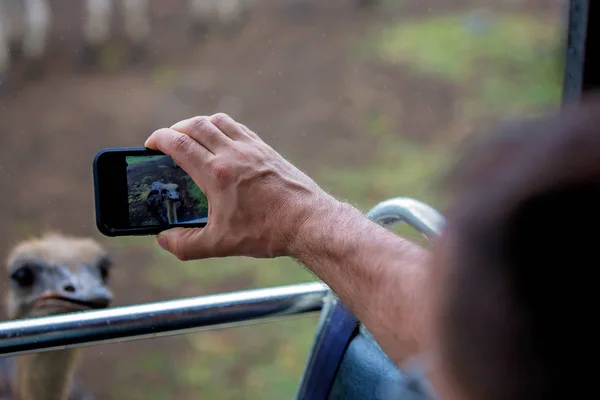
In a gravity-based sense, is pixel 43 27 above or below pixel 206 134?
below

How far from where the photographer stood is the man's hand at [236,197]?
0.69 metres

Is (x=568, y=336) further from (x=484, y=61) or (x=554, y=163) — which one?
(x=484, y=61)

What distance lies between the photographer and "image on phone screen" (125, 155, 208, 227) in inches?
28.3

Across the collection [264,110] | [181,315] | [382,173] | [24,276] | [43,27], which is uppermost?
[181,315]

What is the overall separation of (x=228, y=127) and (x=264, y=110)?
3.44 m

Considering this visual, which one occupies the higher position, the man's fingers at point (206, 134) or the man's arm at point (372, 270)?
the man's fingers at point (206, 134)

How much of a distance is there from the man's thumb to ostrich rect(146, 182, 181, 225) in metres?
0.01

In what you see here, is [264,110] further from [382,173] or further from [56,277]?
[56,277]

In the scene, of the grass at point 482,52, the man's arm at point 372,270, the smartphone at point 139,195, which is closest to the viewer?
the man's arm at point 372,270

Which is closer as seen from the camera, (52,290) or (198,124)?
(198,124)

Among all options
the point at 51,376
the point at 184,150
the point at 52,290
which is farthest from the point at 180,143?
the point at 51,376

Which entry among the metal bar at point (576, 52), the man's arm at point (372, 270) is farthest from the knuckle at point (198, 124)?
the metal bar at point (576, 52)

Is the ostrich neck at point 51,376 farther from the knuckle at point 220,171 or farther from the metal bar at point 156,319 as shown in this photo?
the knuckle at point 220,171

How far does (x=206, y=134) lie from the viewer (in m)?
0.70
